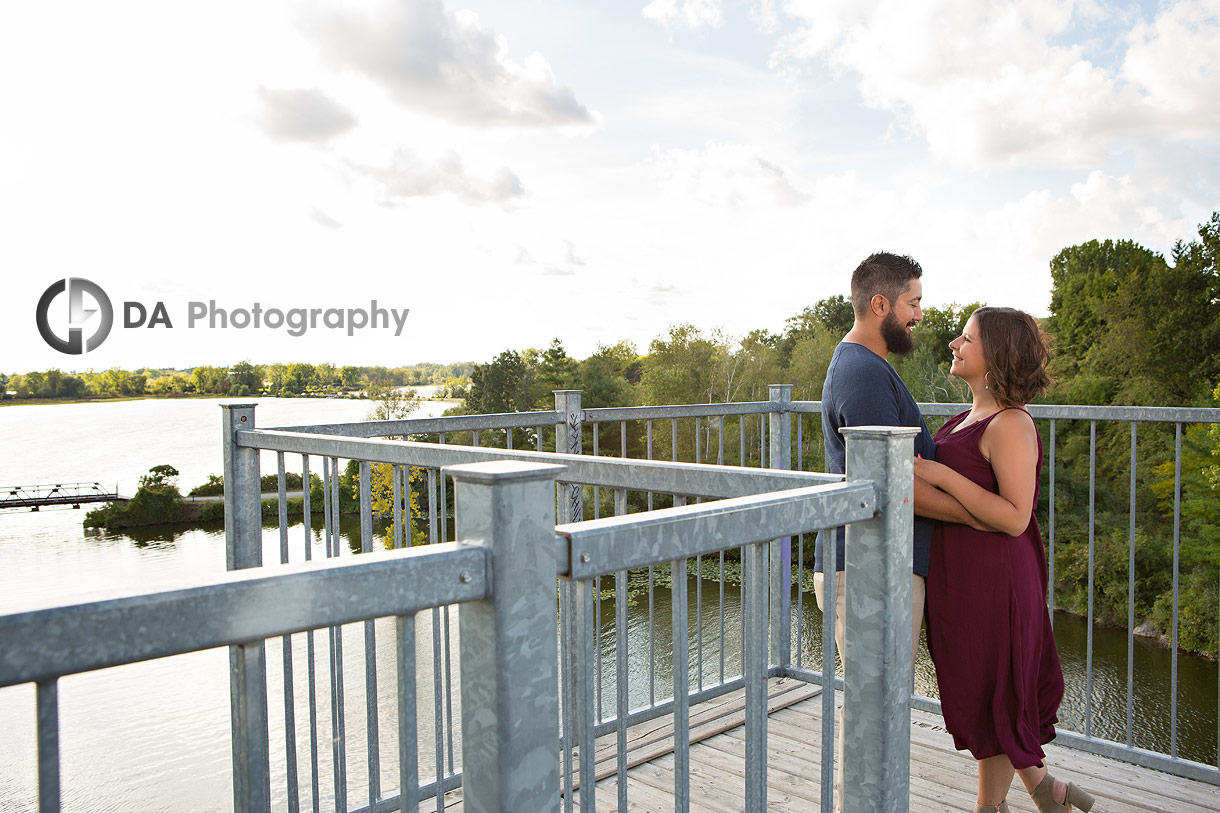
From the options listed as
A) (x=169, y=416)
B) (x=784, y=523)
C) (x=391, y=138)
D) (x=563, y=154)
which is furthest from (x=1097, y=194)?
(x=169, y=416)

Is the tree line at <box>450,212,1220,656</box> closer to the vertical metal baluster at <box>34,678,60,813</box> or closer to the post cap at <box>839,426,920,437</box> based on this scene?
the post cap at <box>839,426,920,437</box>

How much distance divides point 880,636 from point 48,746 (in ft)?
3.60

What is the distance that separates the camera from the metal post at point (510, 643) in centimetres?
83

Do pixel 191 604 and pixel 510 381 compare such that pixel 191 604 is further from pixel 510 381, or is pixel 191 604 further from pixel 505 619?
pixel 510 381

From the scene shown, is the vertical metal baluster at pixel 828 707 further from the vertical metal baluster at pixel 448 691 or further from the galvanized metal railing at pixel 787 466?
the vertical metal baluster at pixel 448 691

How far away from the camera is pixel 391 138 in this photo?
191 feet

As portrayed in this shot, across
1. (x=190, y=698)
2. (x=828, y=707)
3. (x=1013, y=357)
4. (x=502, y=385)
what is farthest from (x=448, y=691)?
(x=502, y=385)

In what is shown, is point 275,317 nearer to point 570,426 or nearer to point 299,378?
point 299,378

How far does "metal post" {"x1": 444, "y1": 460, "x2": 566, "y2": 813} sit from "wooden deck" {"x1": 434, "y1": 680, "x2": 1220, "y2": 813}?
2212 mm

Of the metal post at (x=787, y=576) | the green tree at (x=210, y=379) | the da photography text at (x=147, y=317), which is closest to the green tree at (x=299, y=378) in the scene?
the da photography text at (x=147, y=317)

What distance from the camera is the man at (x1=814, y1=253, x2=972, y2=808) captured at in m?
2.18

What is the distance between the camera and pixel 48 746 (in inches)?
25.1

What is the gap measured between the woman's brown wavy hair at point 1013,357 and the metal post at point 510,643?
180 cm

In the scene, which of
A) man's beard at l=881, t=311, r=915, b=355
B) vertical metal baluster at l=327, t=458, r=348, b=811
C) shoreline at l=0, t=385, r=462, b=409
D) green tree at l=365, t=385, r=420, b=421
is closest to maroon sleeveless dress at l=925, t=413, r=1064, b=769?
man's beard at l=881, t=311, r=915, b=355
